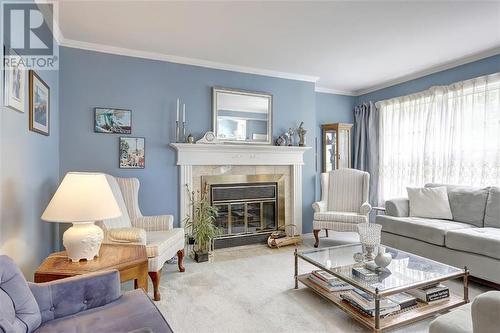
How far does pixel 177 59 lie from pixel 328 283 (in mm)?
3090

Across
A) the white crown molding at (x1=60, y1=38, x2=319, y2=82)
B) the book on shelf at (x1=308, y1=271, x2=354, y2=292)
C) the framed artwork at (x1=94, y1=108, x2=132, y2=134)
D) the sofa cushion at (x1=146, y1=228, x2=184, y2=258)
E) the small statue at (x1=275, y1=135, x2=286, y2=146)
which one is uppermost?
the white crown molding at (x1=60, y1=38, x2=319, y2=82)

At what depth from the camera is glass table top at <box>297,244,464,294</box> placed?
6.22 ft

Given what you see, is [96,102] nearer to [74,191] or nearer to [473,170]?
[74,191]

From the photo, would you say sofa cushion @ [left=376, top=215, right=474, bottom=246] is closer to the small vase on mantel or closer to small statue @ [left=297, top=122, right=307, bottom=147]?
the small vase on mantel

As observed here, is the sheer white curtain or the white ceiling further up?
the white ceiling

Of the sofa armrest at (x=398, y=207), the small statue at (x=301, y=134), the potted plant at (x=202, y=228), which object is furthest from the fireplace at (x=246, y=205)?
the sofa armrest at (x=398, y=207)

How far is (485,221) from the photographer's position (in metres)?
3.00

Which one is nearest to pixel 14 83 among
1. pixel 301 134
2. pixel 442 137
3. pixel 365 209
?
pixel 301 134

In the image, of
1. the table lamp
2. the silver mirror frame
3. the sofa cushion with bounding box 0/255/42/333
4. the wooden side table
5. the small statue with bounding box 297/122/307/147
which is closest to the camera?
the sofa cushion with bounding box 0/255/42/333

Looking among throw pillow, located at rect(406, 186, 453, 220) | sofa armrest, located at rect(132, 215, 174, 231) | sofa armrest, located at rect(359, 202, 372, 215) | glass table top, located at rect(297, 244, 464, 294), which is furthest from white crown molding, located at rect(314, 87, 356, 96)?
sofa armrest, located at rect(132, 215, 174, 231)

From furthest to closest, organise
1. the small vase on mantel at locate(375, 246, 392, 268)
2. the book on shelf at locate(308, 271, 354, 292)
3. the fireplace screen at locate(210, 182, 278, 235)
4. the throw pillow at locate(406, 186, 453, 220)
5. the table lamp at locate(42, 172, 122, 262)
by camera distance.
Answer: the fireplace screen at locate(210, 182, 278, 235)
the throw pillow at locate(406, 186, 453, 220)
the book on shelf at locate(308, 271, 354, 292)
the small vase on mantel at locate(375, 246, 392, 268)
the table lamp at locate(42, 172, 122, 262)

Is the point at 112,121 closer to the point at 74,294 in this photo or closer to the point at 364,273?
the point at 74,294

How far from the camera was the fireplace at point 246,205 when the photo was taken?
3904 mm

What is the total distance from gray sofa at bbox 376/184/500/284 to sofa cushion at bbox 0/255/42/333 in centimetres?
327
